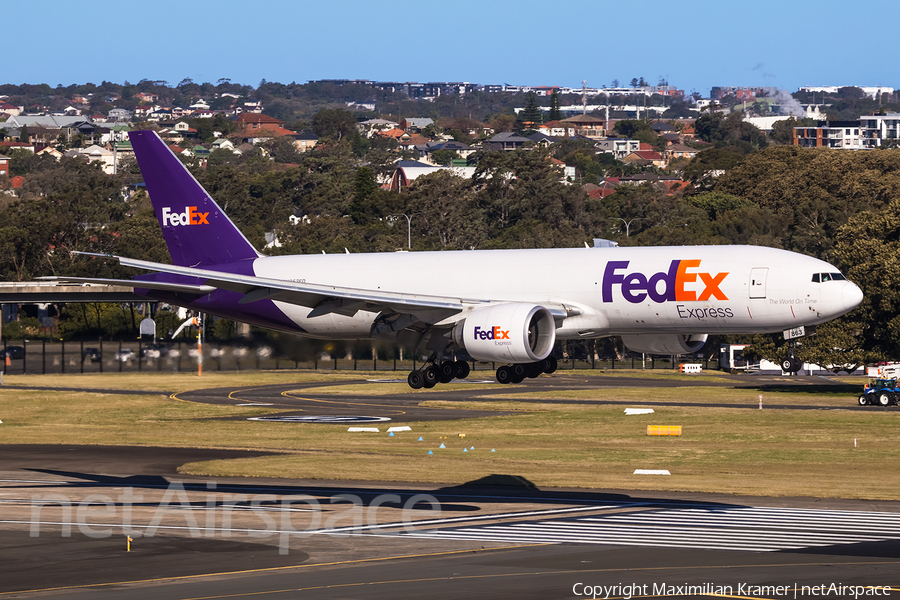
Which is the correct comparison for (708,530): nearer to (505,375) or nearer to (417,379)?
(505,375)

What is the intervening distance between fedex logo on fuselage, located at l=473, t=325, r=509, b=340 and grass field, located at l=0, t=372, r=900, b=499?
21.6m

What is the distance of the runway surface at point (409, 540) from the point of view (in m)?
42.2

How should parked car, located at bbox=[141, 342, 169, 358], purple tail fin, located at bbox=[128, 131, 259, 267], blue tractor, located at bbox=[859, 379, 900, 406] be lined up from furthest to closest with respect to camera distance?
1. blue tractor, located at bbox=[859, 379, 900, 406]
2. parked car, located at bbox=[141, 342, 169, 358]
3. purple tail fin, located at bbox=[128, 131, 259, 267]

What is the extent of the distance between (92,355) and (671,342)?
264 feet

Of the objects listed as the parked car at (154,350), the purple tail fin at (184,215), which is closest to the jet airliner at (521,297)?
the purple tail fin at (184,215)

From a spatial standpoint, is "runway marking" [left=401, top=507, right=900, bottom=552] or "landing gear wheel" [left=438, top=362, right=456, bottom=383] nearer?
"runway marking" [left=401, top=507, right=900, bottom=552]

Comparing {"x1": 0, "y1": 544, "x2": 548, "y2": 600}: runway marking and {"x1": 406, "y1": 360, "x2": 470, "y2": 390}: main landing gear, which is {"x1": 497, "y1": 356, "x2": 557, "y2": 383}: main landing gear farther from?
{"x1": 0, "y1": 544, "x2": 548, "y2": 600}: runway marking

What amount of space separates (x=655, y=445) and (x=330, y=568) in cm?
4950

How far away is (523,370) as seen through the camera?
56.3 m

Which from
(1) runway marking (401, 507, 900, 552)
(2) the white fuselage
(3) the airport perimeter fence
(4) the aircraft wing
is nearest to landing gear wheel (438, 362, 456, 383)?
(4) the aircraft wing

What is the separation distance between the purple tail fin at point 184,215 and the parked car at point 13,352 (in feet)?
229

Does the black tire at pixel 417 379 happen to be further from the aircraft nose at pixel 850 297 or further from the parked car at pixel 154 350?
the parked car at pixel 154 350

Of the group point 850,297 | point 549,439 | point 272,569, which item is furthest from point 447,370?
point 549,439

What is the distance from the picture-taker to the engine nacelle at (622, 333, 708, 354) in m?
55.6
